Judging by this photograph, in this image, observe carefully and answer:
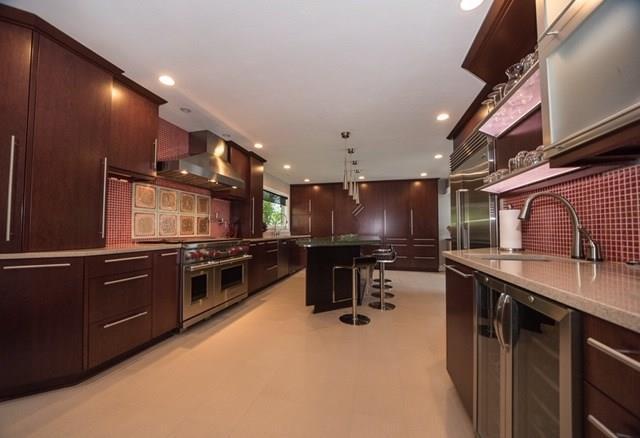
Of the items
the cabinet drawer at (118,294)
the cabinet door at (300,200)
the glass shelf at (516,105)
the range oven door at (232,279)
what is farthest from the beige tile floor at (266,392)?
the cabinet door at (300,200)

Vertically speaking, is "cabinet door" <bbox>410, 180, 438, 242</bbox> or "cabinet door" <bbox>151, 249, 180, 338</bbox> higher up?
"cabinet door" <bbox>410, 180, 438, 242</bbox>

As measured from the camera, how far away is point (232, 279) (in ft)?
10.8

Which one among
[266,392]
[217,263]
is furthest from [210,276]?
[266,392]

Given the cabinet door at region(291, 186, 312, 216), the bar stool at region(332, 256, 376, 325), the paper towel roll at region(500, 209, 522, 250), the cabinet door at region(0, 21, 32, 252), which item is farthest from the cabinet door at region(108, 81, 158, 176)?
the cabinet door at region(291, 186, 312, 216)

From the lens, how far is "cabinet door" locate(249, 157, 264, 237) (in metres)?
4.39

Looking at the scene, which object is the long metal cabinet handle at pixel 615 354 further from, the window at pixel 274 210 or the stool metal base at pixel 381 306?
the window at pixel 274 210

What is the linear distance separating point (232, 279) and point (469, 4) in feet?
11.4

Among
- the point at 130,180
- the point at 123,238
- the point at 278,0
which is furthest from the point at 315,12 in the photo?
the point at 123,238

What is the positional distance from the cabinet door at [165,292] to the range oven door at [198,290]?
74 mm

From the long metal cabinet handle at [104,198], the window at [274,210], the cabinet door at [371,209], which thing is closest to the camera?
the long metal cabinet handle at [104,198]

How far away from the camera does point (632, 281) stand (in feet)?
2.48

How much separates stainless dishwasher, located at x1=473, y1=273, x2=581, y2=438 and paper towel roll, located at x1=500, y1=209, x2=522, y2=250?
0.87 metres

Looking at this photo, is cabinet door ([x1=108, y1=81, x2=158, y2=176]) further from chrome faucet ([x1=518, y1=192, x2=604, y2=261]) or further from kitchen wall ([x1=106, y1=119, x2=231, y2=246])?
chrome faucet ([x1=518, y1=192, x2=604, y2=261])

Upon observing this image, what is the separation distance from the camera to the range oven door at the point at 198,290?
256 centimetres
